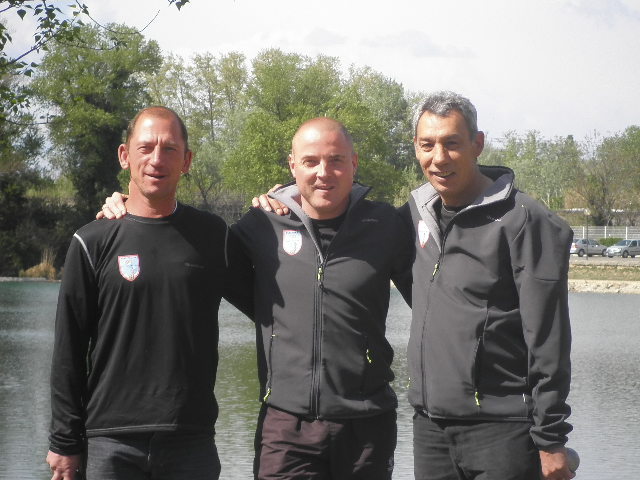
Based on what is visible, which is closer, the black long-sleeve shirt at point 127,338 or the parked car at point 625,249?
the black long-sleeve shirt at point 127,338

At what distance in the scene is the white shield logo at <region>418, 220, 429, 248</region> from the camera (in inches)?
173

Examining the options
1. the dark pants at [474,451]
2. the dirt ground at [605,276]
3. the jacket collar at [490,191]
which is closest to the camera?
the dark pants at [474,451]

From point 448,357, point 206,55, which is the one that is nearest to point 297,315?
point 448,357

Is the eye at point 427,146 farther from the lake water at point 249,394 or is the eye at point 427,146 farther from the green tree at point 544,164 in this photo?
the green tree at point 544,164

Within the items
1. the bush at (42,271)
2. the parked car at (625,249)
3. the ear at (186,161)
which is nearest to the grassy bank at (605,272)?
the parked car at (625,249)

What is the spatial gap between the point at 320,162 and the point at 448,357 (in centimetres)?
96

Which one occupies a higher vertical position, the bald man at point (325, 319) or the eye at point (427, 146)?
the eye at point (427, 146)

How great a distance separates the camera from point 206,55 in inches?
2734

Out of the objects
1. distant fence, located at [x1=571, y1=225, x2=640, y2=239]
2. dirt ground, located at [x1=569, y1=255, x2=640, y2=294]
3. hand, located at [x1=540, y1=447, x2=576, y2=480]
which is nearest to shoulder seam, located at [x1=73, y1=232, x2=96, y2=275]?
hand, located at [x1=540, y1=447, x2=576, y2=480]

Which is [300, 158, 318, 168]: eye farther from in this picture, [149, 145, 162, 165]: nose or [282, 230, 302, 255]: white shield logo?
[149, 145, 162, 165]: nose

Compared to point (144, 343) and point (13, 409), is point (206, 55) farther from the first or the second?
point (144, 343)

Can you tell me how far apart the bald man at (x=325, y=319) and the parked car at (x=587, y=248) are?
54353 mm

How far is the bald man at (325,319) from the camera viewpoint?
4238 millimetres

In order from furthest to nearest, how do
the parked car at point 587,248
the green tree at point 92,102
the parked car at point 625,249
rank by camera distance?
the parked car at point 587,248
the parked car at point 625,249
the green tree at point 92,102
